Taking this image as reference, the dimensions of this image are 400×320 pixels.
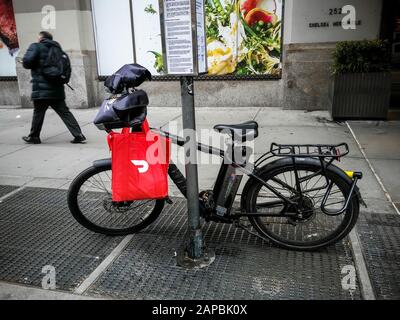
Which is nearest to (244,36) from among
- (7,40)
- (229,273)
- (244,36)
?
(244,36)

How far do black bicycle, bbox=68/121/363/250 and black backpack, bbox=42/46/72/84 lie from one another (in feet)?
10.8

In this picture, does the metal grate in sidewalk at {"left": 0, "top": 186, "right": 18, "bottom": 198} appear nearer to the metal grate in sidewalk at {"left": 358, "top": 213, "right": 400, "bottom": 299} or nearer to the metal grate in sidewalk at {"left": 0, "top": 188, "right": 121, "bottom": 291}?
the metal grate in sidewalk at {"left": 0, "top": 188, "right": 121, "bottom": 291}

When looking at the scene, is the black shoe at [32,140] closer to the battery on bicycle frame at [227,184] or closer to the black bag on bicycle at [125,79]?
the black bag on bicycle at [125,79]

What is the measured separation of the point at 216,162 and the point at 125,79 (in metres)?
2.77

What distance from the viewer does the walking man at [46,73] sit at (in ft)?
Answer: 20.9

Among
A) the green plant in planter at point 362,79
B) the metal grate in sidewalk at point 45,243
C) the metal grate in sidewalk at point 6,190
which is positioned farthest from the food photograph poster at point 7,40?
the green plant in planter at point 362,79

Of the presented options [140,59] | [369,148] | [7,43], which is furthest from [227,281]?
[7,43]

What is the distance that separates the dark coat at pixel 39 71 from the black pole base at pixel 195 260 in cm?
Answer: 424

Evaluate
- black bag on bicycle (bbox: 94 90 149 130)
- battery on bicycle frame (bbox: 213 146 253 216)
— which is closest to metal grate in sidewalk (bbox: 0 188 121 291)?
battery on bicycle frame (bbox: 213 146 253 216)

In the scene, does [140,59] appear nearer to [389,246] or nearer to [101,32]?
[101,32]

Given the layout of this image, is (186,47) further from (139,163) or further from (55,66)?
(55,66)

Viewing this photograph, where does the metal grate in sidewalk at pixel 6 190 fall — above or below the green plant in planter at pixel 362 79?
below

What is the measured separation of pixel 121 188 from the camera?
10.7 ft

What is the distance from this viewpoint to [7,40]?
10.8m
